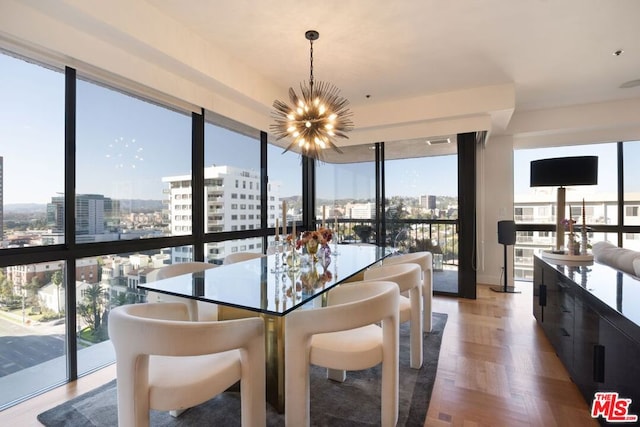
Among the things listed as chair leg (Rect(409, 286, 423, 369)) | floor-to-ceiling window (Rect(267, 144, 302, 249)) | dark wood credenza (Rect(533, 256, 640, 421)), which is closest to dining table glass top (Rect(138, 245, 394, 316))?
chair leg (Rect(409, 286, 423, 369))

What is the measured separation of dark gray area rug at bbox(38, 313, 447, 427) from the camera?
1.77 m

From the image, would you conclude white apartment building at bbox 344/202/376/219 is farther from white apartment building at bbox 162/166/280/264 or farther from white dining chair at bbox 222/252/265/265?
white dining chair at bbox 222/252/265/265

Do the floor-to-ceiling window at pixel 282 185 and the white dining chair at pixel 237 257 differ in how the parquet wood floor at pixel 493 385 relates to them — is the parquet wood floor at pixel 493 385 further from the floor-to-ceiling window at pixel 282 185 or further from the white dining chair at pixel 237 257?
the floor-to-ceiling window at pixel 282 185

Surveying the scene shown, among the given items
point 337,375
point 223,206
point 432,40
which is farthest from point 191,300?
point 432,40

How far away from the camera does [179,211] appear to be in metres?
3.14

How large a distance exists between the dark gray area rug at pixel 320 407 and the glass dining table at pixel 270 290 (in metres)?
0.26

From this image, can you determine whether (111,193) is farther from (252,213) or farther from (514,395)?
(514,395)

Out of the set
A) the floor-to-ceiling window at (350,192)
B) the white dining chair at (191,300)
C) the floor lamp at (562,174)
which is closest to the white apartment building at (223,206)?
the white dining chair at (191,300)

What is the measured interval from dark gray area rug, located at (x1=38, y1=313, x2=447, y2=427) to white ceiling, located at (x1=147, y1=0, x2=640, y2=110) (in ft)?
8.89

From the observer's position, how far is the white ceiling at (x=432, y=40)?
93.0 inches

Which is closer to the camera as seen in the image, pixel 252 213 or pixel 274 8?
pixel 274 8

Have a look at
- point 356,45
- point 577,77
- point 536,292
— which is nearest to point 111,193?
point 356,45

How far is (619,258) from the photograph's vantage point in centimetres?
249

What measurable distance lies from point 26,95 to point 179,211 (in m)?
1.41
